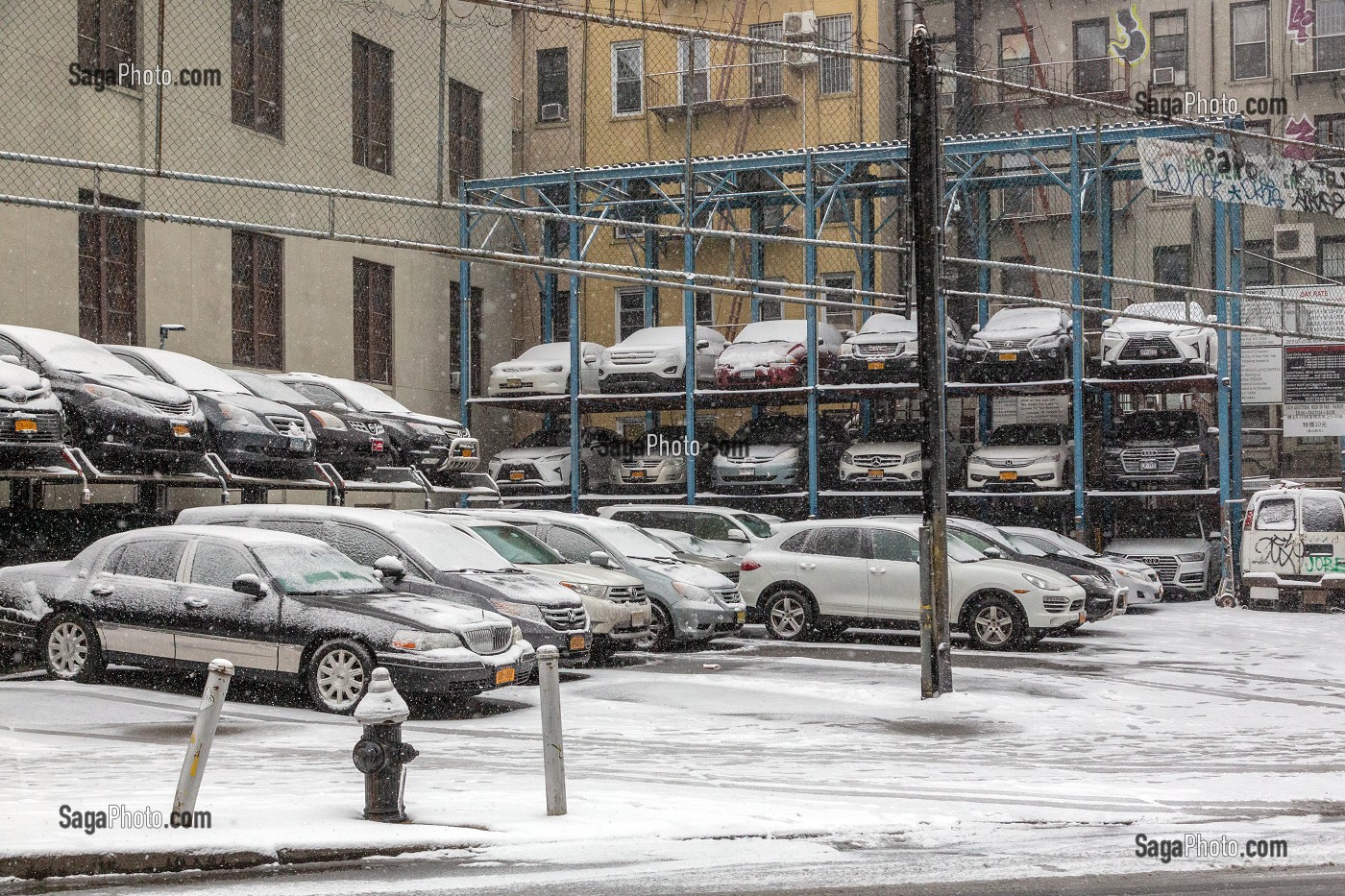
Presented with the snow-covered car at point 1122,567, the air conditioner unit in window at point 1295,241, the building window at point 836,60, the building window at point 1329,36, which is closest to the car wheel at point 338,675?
the snow-covered car at point 1122,567

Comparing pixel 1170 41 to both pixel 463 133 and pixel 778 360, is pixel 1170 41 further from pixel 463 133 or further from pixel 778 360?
pixel 463 133

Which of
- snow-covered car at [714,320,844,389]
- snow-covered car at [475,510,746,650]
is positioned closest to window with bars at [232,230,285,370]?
snow-covered car at [714,320,844,389]

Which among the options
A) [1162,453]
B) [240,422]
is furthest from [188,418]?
[1162,453]

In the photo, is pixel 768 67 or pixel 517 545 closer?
pixel 517 545

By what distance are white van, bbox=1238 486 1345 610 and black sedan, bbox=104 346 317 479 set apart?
14693mm

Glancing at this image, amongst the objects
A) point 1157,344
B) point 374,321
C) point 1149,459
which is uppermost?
point 374,321

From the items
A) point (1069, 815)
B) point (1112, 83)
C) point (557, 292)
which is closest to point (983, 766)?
point (1069, 815)

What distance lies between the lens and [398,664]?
38.9 feet

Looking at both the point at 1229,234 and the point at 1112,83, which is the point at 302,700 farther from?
the point at 1112,83

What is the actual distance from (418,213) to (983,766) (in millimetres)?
16539

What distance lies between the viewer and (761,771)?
9750 mm

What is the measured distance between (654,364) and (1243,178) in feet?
44.4

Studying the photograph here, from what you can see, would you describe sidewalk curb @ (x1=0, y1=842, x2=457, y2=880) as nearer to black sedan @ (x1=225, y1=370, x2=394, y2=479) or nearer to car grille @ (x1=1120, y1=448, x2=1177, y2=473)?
black sedan @ (x1=225, y1=370, x2=394, y2=479)

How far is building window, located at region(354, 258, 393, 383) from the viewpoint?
2956 centimetres
